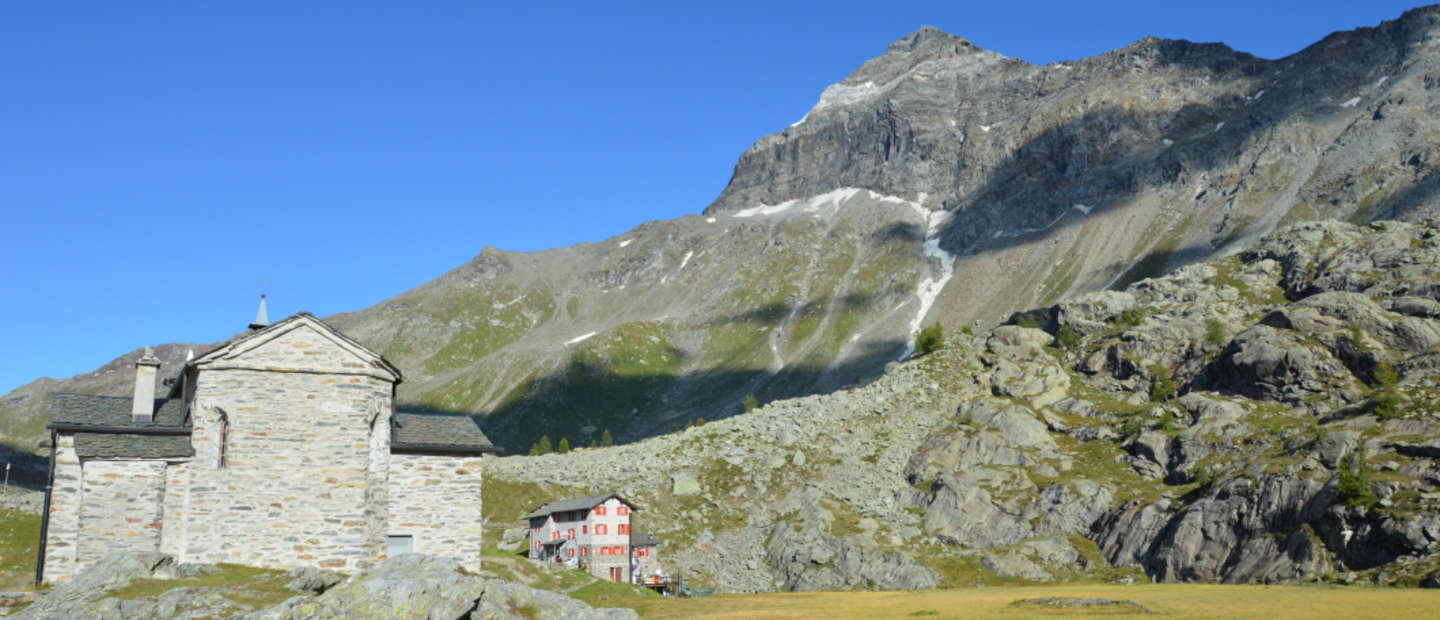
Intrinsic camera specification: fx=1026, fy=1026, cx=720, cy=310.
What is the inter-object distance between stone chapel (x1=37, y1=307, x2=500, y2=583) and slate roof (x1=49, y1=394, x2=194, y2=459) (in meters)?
0.07

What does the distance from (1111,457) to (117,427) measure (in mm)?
84188

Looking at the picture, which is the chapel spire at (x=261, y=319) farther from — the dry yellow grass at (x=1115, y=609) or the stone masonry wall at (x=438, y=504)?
the dry yellow grass at (x=1115, y=609)

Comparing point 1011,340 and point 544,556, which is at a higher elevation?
point 1011,340

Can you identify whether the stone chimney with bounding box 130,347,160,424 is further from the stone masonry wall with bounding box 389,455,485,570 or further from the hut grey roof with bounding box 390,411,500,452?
the stone masonry wall with bounding box 389,455,485,570

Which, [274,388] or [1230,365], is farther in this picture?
[1230,365]

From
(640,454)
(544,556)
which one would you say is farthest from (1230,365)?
(544,556)

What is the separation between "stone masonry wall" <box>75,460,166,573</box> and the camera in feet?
125

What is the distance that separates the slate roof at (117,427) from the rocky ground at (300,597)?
5308 millimetres

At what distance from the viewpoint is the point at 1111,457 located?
320ft

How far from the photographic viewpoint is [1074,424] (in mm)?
106688

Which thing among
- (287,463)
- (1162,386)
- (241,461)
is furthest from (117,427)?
(1162,386)

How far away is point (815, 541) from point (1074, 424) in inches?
1420

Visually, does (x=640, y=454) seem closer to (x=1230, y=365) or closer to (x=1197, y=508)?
(x=1197, y=508)

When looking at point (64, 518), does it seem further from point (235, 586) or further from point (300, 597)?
point (300, 597)
